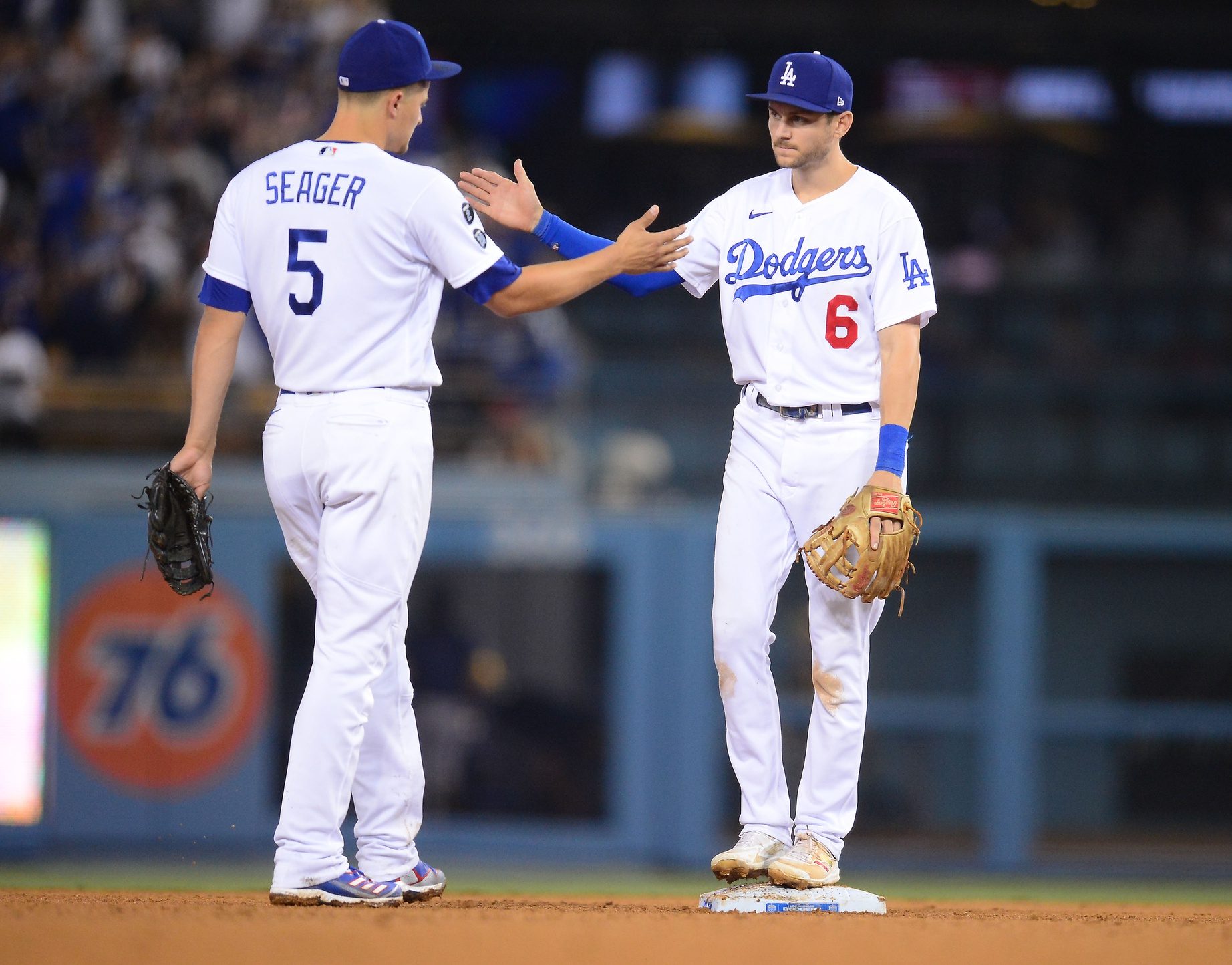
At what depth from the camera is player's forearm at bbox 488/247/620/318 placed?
151 inches

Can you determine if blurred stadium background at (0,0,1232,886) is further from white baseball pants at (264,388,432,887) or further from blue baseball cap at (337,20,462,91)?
blue baseball cap at (337,20,462,91)

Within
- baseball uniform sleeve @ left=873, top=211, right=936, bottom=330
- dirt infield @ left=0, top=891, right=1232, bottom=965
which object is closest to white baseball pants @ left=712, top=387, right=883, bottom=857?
baseball uniform sleeve @ left=873, top=211, right=936, bottom=330

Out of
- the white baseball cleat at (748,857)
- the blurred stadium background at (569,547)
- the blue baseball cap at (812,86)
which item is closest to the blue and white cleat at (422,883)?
the white baseball cleat at (748,857)

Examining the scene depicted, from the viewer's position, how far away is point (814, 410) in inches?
159

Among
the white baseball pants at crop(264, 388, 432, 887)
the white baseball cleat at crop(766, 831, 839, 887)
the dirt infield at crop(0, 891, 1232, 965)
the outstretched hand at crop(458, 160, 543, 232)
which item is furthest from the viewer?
the outstretched hand at crop(458, 160, 543, 232)

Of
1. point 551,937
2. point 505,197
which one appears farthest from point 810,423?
point 551,937

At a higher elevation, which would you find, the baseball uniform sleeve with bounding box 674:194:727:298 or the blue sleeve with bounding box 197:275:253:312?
the baseball uniform sleeve with bounding box 674:194:727:298

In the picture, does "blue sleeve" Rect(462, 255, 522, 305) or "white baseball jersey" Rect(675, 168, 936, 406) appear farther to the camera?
"white baseball jersey" Rect(675, 168, 936, 406)

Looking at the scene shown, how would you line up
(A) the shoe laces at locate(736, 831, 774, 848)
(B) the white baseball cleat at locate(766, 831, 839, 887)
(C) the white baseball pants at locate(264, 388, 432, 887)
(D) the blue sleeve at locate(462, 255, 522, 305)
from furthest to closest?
(A) the shoe laces at locate(736, 831, 774, 848), (B) the white baseball cleat at locate(766, 831, 839, 887), (D) the blue sleeve at locate(462, 255, 522, 305), (C) the white baseball pants at locate(264, 388, 432, 887)

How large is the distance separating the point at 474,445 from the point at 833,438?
183 inches

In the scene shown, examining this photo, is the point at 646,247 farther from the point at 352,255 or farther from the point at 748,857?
the point at 748,857

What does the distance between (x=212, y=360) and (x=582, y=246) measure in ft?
3.42

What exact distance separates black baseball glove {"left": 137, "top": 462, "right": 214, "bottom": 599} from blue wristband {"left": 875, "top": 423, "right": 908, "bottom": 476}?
5.41 feet

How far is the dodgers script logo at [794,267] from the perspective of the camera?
13.1 feet
